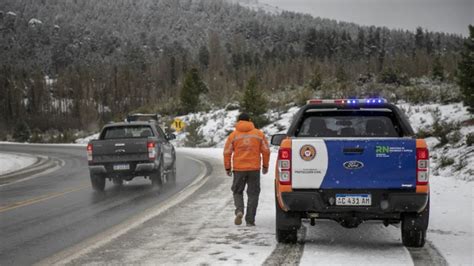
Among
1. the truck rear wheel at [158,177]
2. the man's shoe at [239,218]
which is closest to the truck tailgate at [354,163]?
the man's shoe at [239,218]

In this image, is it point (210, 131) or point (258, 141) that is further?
point (210, 131)

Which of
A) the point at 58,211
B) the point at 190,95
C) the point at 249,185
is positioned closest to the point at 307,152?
the point at 249,185

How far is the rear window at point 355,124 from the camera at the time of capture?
7.82m

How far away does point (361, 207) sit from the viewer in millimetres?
6746

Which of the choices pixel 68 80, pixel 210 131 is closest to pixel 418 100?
pixel 210 131

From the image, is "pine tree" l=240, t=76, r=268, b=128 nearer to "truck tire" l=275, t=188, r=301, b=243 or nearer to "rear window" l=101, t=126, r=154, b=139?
"rear window" l=101, t=126, r=154, b=139

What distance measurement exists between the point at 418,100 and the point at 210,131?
23.1m

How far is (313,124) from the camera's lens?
8023mm

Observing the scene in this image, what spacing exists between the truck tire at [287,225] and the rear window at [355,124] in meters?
1.35

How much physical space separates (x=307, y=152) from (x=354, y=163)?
58 cm

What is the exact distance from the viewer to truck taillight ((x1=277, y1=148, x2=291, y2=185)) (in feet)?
22.4

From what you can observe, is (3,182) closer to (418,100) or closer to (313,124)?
(313,124)

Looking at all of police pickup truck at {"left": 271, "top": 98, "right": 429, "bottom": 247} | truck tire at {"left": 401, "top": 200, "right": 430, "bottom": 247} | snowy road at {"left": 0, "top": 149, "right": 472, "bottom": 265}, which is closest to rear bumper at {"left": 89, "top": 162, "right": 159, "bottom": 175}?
snowy road at {"left": 0, "top": 149, "right": 472, "bottom": 265}

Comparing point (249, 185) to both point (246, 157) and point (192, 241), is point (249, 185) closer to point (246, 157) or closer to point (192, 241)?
point (246, 157)
